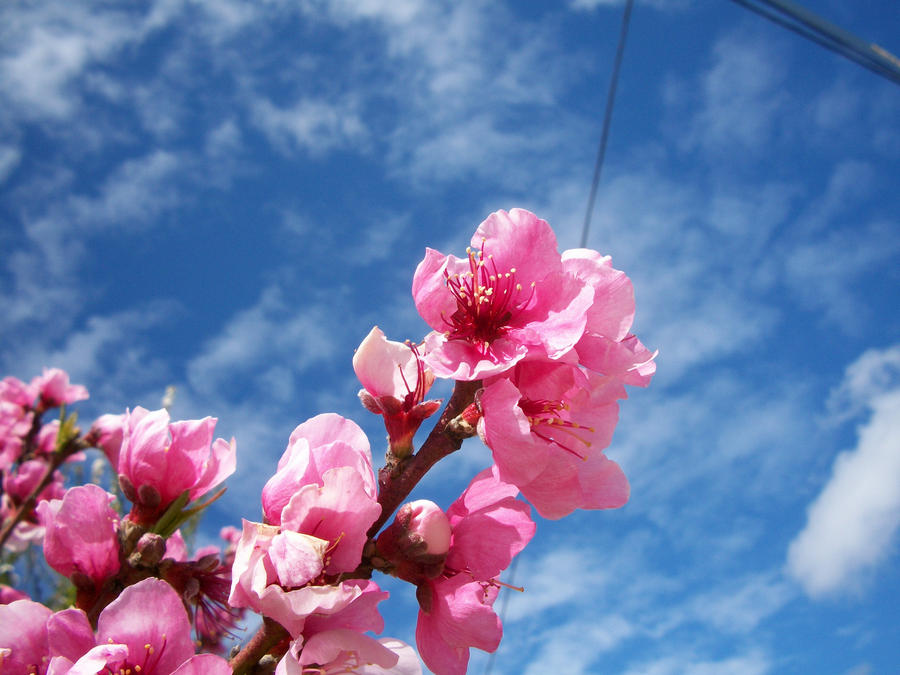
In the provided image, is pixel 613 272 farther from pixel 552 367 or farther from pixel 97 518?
pixel 97 518

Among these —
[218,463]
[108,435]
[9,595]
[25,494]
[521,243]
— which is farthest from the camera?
[25,494]

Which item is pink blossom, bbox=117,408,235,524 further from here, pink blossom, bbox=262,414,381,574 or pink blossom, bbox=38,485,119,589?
pink blossom, bbox=262,414,381,574

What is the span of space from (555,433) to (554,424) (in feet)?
0.05

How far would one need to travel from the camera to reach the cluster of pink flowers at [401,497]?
0.67m

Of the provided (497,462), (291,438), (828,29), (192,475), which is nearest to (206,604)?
(192,475)

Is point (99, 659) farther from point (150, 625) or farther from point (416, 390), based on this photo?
point (416, 390)

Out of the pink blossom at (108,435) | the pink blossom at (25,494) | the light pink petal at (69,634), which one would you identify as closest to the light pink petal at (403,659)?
the light pink petal at (69,634)

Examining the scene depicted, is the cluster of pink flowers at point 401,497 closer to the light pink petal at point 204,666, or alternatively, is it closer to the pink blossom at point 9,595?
the light pink petal at point 204,666

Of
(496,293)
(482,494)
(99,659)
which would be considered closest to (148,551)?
(99,659)

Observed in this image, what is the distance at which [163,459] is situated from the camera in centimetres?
92

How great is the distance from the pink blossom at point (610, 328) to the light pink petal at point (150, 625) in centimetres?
52

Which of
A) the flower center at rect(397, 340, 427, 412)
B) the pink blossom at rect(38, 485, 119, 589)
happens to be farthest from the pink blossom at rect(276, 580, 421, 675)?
the pink blossom at rect(38, 485, 119, 589)

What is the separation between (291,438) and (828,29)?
441 centimetres

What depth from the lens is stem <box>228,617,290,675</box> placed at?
0.71 m
